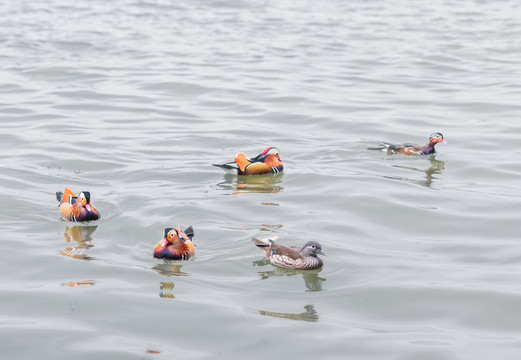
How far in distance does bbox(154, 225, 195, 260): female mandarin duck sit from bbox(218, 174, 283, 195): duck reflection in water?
162 inches

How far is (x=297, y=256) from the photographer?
469 inches

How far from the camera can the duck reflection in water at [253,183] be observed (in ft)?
54.7

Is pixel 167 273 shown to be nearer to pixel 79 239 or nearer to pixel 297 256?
pixel 297 256

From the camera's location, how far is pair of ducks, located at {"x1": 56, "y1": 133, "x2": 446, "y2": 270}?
11.9 metres

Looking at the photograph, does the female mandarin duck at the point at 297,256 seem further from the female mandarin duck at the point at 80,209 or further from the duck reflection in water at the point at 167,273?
the female mandarin duck at the point at 80,209

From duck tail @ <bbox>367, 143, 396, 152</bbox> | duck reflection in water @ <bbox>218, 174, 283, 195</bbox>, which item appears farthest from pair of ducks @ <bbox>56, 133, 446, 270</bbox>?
duck tail @ <bbox>367, 143, 396, 152</bbox>

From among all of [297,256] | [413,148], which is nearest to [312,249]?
[297,256]

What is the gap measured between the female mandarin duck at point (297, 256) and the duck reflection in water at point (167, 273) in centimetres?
117

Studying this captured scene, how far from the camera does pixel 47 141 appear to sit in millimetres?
20078

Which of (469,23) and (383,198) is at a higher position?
(469,23)

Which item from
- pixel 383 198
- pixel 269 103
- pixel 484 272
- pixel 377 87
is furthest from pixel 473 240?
pixel 377 87

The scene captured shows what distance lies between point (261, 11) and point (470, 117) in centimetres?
2180

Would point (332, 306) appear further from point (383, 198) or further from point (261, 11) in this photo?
point (261, 11)

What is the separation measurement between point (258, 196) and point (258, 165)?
1396 millimetres
